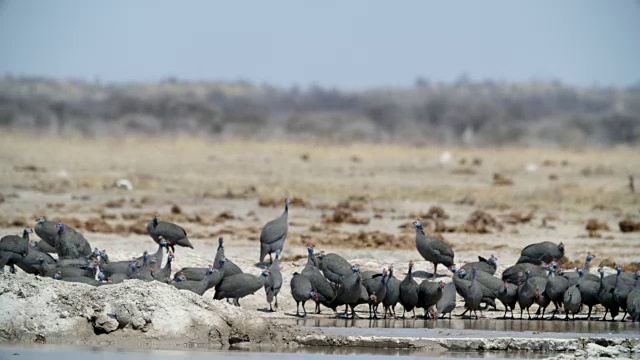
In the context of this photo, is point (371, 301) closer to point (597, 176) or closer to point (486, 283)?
point (486, 283)

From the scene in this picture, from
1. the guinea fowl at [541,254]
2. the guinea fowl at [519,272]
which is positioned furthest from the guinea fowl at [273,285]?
the guinea fowl at [541,254]

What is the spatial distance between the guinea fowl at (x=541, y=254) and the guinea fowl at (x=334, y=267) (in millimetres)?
3011

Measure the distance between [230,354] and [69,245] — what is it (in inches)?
219

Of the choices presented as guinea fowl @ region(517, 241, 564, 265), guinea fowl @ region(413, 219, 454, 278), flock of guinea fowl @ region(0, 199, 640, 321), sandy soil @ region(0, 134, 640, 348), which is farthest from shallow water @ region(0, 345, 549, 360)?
guinea fowl @ region(517, 241, 564, 265)

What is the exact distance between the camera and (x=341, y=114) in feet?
243

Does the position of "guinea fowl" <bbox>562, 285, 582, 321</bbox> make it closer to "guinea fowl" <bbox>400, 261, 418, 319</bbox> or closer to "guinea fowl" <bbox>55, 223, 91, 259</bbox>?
"guinea fowl" <bbox>400, 261, 418, 319</bbox>

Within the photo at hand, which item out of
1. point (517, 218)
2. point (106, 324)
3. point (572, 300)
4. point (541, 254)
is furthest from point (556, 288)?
point (517, 218)

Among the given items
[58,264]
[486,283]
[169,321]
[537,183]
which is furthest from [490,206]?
[169,321]

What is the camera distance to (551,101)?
84.6 m

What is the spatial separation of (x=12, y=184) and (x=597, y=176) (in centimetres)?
1778

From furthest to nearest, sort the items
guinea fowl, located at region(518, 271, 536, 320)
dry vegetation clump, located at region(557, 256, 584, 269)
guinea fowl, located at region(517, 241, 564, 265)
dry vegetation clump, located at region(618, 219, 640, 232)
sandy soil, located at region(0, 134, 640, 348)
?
dry vegetation clump, located at region(618, 219, 640, 232), sandy soil, located at region(0, 134, 640, 348), dry vegetation clump, located at region(557, 256, 584, 269), guinea fowl, located at region(517, 241, 564, 265), guinea fowl, located at region(518, 271, 536, 320)

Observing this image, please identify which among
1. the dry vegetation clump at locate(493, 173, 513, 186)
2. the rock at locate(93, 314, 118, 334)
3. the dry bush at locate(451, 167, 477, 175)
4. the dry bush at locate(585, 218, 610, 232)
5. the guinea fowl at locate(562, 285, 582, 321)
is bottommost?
the rock at locate(93, 314, 118, 334)

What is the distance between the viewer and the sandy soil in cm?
2292

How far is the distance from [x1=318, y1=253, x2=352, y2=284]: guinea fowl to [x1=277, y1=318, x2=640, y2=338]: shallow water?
3.55ft
